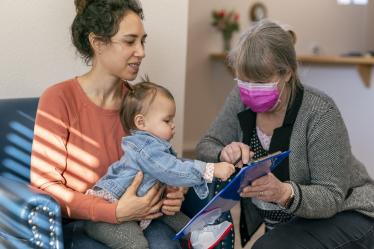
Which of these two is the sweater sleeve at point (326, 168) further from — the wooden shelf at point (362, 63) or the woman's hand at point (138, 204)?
the wooden shelf at point (362, 63)

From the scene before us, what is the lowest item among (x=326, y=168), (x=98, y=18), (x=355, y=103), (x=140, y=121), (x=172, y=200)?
(x=355, y=103)

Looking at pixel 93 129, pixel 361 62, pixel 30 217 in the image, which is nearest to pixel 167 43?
pixel 93 129

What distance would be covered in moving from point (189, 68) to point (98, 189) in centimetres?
283

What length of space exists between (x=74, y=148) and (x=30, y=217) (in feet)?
1.31

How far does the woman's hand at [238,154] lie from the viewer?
169 centimetres

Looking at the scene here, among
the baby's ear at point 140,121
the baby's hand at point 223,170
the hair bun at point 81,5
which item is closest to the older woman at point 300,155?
the baby's hand at point 223,170

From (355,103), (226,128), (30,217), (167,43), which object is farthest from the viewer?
(355,103)

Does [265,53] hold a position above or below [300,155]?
above

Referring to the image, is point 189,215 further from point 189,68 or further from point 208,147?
point 189,68

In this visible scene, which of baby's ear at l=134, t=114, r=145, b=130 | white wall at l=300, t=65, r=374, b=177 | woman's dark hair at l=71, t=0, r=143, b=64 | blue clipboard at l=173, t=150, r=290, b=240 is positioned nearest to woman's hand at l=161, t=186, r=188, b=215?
blue clipboard at l=173, t=150, r=290, b=240

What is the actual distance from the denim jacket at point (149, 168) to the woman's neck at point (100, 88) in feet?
0.77

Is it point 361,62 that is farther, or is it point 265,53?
point 361,62

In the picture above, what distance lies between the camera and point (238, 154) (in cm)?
171

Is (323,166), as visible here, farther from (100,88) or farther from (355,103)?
(355,103)
